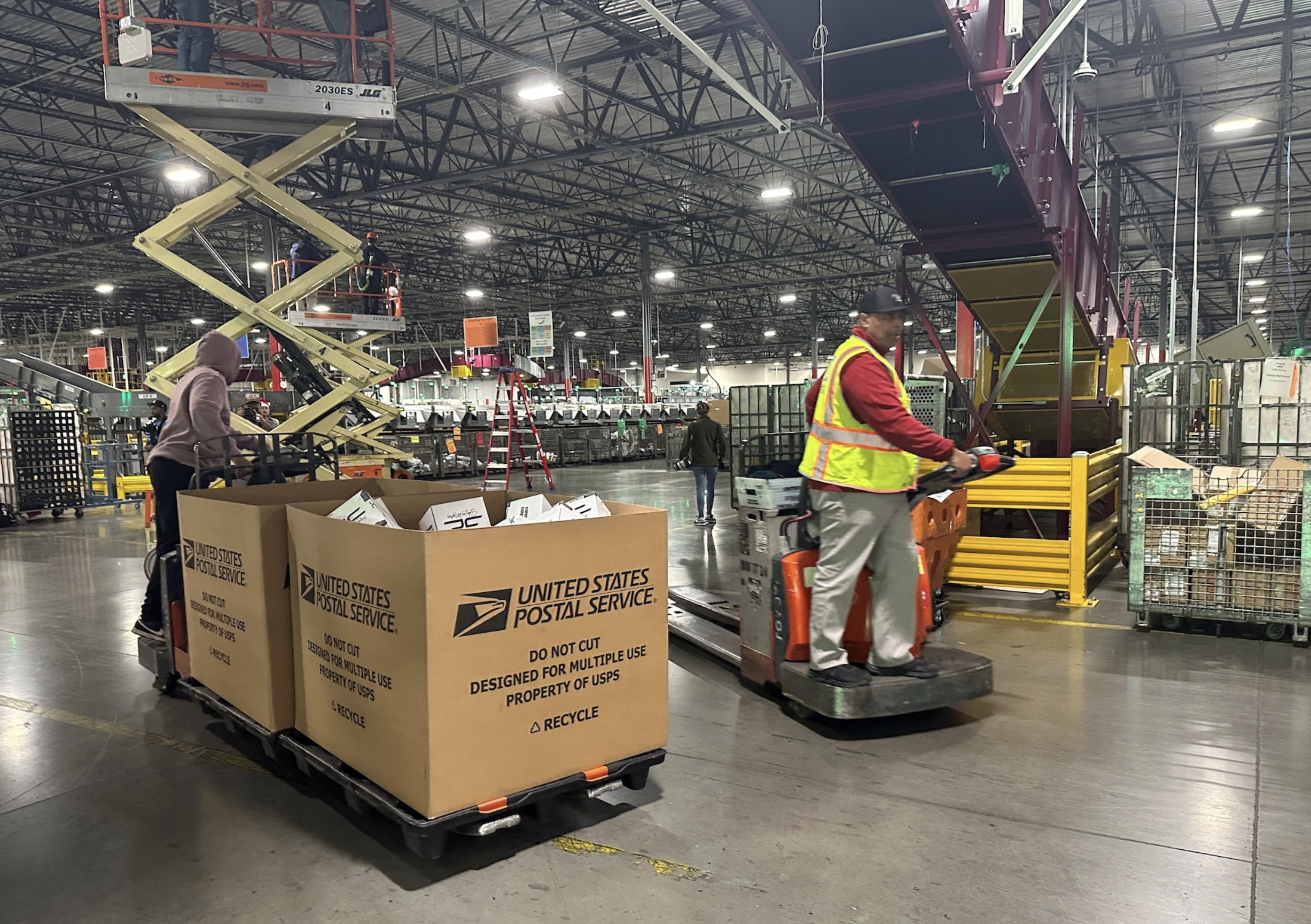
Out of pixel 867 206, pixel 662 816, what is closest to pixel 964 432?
pixel 662 816

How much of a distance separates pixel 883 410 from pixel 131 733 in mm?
4105

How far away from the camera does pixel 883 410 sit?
12.3 feet

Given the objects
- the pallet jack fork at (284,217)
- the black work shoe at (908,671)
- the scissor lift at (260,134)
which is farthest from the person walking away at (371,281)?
the black work shoe at (908,671)


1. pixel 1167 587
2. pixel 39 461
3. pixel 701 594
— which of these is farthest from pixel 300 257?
pixel 1167 587

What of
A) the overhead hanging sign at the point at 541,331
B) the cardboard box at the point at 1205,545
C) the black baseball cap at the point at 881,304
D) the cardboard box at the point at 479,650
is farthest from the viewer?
the overhead hanging sign at the point at 541,331

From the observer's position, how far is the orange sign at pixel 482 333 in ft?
44.9

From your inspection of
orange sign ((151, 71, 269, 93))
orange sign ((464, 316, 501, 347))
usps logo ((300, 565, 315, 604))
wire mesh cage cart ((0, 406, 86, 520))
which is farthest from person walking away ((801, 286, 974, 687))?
wire mesh cage cart ((0, 406, 86, 520))

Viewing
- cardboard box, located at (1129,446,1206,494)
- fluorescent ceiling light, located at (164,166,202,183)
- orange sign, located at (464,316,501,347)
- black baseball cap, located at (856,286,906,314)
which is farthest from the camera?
fluorescent ceiling light, located at (164,166,202,183)

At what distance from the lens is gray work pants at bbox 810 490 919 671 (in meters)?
3.85

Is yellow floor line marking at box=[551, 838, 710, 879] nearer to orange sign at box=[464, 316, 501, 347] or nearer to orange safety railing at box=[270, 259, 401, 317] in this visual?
orange safety railing at box=[270, 259, 401, 317]

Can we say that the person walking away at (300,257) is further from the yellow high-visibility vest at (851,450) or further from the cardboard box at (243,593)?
the yellow high-visibility vest at (851,450)

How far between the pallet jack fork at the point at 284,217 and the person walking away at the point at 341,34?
0.41 m

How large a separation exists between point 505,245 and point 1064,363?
23.8 m

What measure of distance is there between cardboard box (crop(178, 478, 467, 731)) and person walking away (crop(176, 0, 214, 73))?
16.7 feet
